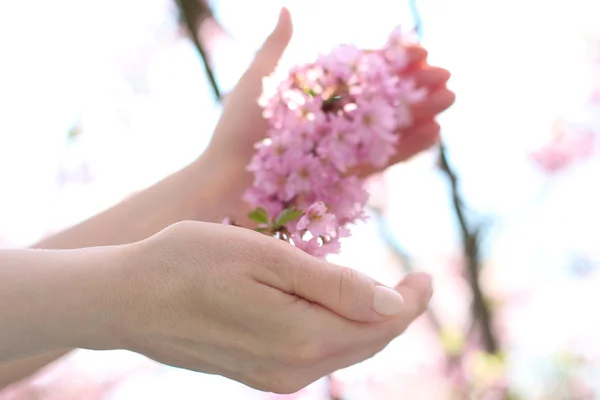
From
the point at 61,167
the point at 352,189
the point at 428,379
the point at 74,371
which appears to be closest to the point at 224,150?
the point at 352,189

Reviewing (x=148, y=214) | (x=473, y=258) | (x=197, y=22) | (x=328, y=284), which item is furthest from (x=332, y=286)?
(x=473, y=258)

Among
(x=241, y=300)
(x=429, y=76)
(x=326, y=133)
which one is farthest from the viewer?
(x=429, y=76)

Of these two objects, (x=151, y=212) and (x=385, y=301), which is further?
(x=151, y=212)

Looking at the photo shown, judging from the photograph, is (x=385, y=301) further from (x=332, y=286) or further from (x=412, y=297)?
(x=412, y=297)

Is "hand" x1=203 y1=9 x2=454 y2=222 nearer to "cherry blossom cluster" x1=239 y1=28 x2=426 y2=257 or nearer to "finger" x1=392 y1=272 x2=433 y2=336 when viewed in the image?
"cherry blossom cluster" x1=239 y1=28 x2=426 y2=257

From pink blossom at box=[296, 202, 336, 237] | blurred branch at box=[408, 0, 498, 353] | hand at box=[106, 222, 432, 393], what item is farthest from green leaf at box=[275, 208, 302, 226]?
blurred branch at box=[408, 0, 498, 353]

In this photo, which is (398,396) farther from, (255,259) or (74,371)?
(255,259)
